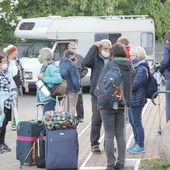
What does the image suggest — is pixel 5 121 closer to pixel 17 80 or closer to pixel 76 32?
pixel 17 80

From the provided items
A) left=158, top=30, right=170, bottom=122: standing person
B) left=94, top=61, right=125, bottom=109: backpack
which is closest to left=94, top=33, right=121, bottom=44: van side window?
left=158, top=30, right=170, bottom=122: standing person

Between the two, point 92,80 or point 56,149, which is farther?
point 92,80

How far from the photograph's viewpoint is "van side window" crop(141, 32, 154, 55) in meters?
23.3

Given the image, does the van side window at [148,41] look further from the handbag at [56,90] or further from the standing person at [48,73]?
the standing person at [48,73]

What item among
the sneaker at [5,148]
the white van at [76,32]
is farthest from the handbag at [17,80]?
the white van at [76,32]

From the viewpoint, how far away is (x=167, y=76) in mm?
11484

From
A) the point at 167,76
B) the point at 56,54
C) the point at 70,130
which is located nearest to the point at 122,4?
the point at 56,54

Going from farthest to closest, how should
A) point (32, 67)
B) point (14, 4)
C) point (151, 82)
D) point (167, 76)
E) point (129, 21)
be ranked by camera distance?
point (14, 4), point (129, 21), point (32, 67), point (167, 76), point (151, 82)

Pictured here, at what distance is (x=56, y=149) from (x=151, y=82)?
6.58 feet

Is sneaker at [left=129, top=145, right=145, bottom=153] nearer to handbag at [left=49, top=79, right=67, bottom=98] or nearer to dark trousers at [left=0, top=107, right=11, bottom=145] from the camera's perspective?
handbag at [left=49, top=79, right=67, bottom=98]

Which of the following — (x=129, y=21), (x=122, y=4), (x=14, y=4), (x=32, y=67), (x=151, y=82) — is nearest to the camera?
(x=151, y=82)

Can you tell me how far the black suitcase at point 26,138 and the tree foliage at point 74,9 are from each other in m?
15.9

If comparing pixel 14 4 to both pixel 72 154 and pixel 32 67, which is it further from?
pixel 72 154

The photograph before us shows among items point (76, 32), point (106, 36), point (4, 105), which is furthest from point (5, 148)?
point (106, 36)
